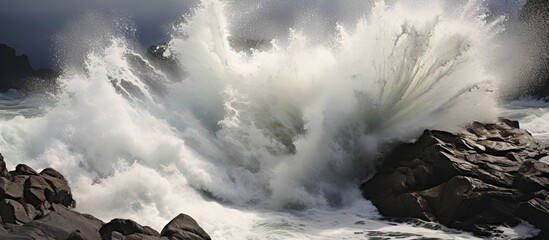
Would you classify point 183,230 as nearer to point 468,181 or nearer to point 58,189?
point 58,189

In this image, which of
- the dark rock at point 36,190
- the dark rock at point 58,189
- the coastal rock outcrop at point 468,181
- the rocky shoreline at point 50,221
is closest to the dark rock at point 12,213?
the rocky shoreline at point 50,221

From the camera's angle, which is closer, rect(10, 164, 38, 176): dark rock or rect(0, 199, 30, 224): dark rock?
rect(0, 199, 30, 224): dark rock

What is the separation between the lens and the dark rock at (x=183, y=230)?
7.73m

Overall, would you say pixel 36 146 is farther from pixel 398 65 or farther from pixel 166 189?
pixel 398 65

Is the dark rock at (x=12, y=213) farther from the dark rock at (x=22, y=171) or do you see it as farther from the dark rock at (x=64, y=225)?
the dark rock at (x=22, y=171)

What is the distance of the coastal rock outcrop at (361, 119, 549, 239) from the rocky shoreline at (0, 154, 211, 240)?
190 inches

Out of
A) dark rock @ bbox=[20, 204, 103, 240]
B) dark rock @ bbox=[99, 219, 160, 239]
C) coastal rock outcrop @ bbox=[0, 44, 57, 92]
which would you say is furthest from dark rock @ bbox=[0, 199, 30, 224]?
coastal rock outcrop @ bbox=[0, 44, 57, 92]

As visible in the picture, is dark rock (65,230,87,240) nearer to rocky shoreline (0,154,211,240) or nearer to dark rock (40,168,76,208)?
rocky shoreline (0,154,211,240)

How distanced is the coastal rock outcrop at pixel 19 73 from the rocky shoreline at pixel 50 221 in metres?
86.8

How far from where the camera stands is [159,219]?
9.73 m

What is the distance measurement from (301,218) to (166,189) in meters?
3.05

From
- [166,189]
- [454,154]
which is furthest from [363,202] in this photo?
[166,189]

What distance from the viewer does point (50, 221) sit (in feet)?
22.8

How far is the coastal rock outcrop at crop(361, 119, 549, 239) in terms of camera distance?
370 inches
